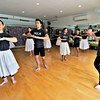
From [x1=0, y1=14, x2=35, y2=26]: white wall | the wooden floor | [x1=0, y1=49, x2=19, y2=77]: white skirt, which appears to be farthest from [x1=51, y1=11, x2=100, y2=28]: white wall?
[x1=0, y1=49, x2=19, y2=77]: white skirt

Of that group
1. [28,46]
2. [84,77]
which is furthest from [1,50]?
[28,46]

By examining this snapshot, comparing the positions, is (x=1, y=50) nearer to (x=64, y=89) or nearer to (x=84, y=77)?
(x=64, y=89)

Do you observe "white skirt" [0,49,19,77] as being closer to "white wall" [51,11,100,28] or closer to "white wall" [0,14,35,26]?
"white wall" [51,11,100,28]

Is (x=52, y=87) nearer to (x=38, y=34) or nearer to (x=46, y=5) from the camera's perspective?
(x=38, y=34)

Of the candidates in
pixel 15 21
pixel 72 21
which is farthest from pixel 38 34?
pixel 15 21

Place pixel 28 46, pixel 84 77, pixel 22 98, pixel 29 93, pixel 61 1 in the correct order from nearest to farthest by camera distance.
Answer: pixel 22 98
pixel 29 93
pixel 84 77
pixel 61 1
pixel 28 46

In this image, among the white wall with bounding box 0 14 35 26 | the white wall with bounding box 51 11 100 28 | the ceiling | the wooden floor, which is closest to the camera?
the wooden floor

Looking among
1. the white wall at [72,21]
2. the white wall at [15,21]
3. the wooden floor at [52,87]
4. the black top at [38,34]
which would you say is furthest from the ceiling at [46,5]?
the wooden floor at [52,87]

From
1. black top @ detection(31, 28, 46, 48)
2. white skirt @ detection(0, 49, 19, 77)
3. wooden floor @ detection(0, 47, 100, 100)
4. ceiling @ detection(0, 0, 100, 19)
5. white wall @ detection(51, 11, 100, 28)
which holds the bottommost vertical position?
wooden floor @ detection(0, 47, 100, 100)

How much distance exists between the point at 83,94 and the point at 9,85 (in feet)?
5.34

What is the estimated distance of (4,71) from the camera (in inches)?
107

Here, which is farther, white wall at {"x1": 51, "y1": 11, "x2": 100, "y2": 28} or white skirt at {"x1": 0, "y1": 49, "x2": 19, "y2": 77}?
white wall at {"x1": 51, "y1": 11, "x2": 100, "y2": 28}

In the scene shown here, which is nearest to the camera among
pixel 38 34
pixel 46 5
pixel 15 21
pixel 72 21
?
pixel 38 34

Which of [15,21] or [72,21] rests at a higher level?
[15,21]
